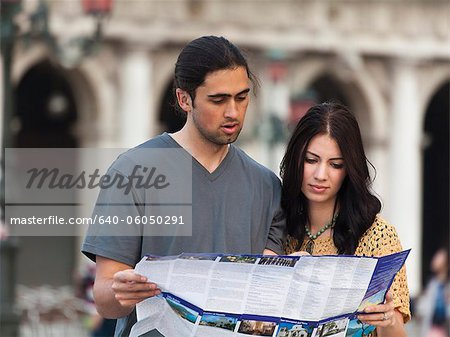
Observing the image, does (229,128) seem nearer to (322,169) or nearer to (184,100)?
(184,100)

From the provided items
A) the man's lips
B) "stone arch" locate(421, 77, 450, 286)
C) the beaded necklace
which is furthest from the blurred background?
the man's lips

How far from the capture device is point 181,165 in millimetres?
3486

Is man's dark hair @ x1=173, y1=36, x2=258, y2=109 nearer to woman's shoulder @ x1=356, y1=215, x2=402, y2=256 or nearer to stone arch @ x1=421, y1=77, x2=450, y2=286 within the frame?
woman's shoulder @ x1=356, y1=215, x2=402, y2=256

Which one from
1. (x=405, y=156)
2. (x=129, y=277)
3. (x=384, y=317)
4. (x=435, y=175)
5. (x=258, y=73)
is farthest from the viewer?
(x=435, y=175)

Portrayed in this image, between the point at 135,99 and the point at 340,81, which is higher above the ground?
the point at 340,81

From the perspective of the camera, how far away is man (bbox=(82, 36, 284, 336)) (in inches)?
133

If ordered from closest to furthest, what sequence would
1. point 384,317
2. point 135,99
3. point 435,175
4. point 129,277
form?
1. point 129,277
2. point 384,317
3. point 135,99
4. point 435,175

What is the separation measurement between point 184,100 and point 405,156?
902 inches

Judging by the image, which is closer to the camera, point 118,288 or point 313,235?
point 118,288

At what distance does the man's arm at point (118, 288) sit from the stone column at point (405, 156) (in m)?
22.7

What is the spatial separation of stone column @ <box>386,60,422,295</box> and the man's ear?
74.1 ft

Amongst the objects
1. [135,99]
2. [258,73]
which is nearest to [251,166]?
[258,73]

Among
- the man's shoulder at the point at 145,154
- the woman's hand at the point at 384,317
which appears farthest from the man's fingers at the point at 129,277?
the woman's hand at the point at 384,317

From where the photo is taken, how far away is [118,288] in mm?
3205
